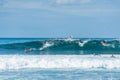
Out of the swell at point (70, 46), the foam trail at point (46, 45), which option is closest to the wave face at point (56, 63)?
the swell at point (70, 46)

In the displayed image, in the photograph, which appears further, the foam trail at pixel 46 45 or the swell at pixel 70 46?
the foam trail at pixel 46 45

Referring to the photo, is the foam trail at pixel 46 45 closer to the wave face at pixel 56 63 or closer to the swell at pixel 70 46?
the swell at pixel 70 46

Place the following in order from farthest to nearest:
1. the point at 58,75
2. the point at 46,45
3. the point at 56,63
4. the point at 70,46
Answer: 1. the point at 46,45
2. the point at 70,46
3. the point at 56,63
4. the point at 58,75

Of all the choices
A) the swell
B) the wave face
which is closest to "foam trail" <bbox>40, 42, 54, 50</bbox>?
the swell

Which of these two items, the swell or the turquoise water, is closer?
the turquoise water

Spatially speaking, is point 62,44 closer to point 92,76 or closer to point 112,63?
point 112,63

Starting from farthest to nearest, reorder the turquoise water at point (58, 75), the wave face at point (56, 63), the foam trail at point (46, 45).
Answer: the foam trail at point (46, 45), the wave face at point (56, 63), the turquoise water at point (58, 75)

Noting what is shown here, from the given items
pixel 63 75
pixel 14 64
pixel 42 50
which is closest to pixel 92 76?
pixel 63 75

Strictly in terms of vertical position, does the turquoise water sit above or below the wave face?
above

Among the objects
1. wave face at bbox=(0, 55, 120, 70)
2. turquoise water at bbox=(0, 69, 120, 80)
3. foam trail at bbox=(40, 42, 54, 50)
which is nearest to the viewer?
turquoise water at bbox=(0, 69, 120, 80)

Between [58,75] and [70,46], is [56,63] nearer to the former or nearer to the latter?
[58,75]

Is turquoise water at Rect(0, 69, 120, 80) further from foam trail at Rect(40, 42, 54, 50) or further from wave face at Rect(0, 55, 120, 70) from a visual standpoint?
foam trail at Rect(40, 42, 54, 50)

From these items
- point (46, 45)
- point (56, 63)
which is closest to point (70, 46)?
point (46, 45)

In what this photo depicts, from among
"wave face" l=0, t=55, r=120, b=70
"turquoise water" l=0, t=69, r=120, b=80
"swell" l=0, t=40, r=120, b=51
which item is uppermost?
"turquoise water" l=0, t=69, r=120, b=80
